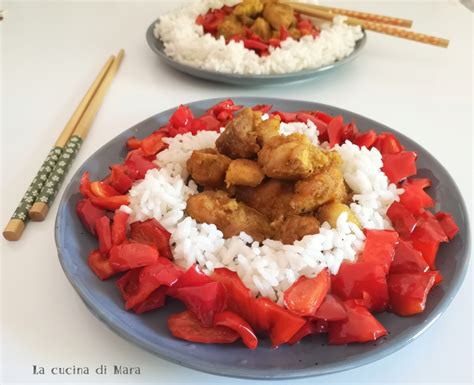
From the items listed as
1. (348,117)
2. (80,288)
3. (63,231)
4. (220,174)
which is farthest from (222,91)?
(80,288)

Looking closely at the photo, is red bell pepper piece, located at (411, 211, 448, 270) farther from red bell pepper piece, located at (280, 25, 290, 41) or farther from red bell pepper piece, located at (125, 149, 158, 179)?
red bell pepper piece, located at (280, 25, 290, 41)

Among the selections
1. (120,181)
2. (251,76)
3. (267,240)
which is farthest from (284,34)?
(267,240)

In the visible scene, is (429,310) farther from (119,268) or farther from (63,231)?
(63,231)

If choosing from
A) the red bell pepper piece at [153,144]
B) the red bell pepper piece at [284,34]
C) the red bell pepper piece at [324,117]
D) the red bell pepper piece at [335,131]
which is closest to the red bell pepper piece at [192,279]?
the red bell pepper piece at [153,144]

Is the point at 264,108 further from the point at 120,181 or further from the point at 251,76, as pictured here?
the point at 120,181

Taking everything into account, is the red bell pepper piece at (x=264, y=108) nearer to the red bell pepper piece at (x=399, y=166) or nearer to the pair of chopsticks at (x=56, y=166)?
the red bell pepper piece at (x=399, y=166)

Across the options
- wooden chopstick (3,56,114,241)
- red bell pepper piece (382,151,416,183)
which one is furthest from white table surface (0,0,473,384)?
red bell pepper piece (382,151,416,183)
